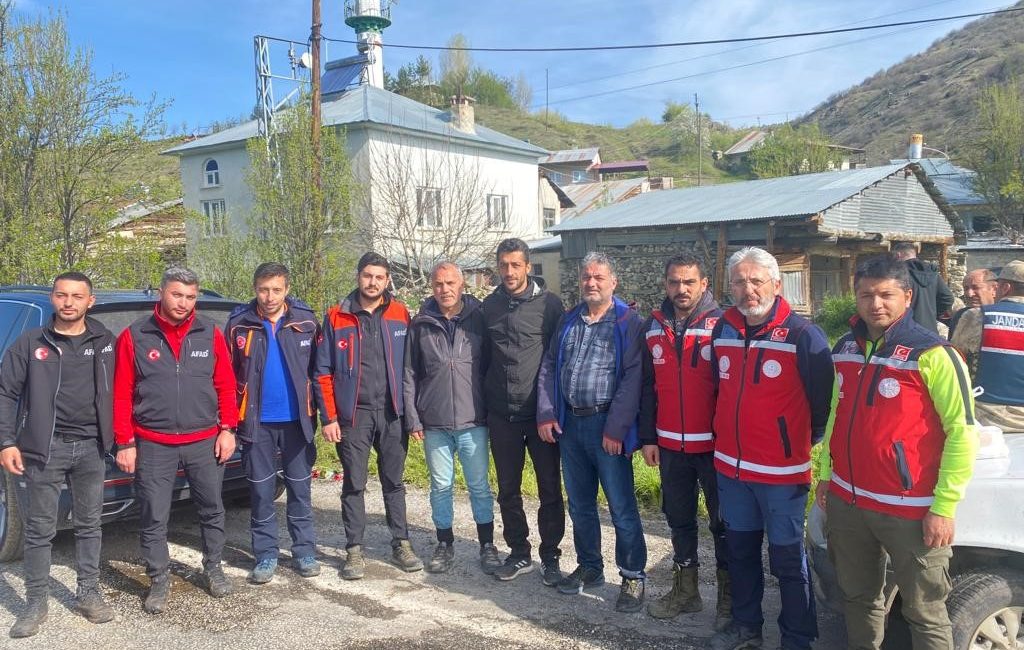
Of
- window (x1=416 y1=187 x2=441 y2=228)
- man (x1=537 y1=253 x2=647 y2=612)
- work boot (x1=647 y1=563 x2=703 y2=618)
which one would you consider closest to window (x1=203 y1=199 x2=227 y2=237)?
window (x1=416 y1=187 x2=441 y2=228)

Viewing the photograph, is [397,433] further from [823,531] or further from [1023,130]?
[1023,130]

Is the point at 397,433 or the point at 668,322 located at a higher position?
the point at 668,322

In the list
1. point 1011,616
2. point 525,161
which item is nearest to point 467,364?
point 1011,616

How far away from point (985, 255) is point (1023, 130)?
34.5 feet

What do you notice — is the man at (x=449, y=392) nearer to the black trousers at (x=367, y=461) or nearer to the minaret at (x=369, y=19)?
the black trousers at (x=367, y=461)

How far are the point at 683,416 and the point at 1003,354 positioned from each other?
1.98 metres

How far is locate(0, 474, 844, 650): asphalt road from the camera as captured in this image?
12.4 ft

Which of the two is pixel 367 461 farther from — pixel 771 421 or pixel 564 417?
pixel 771 421

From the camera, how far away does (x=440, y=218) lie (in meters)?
19.2

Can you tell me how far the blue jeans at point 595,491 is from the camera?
4.18 metres

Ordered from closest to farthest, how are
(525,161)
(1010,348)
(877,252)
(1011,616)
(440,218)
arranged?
(1011,616), (1010,348), (440,218), (877,252), (525,161)

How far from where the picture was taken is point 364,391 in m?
4.64

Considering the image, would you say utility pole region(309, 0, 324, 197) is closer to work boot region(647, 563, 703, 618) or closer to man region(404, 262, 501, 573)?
man region(404, 262, 501, 573)

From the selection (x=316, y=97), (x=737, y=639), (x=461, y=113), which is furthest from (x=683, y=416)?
(x=461, y=113)
